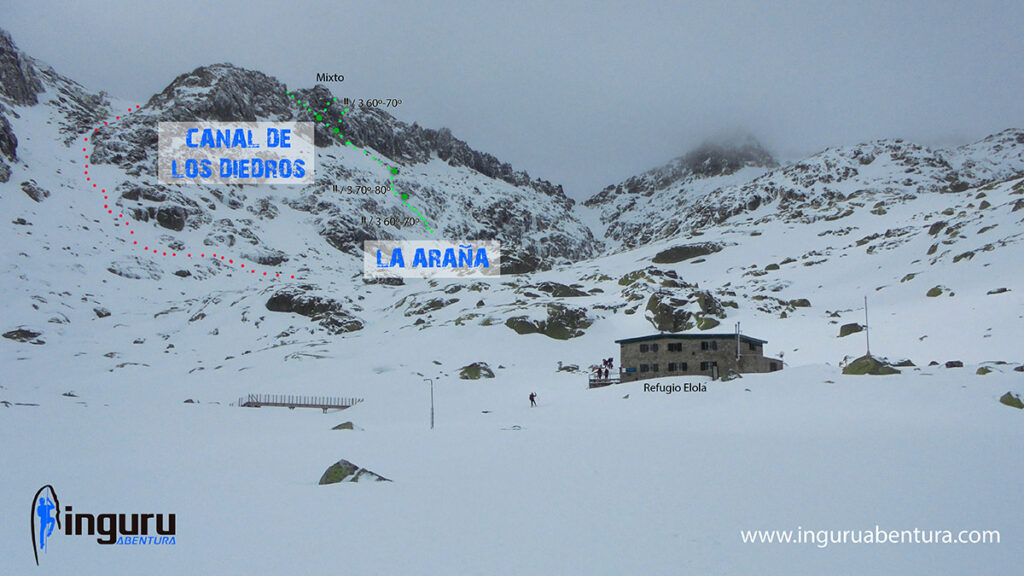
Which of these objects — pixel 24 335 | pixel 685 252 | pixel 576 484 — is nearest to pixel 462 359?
pixel 576 484

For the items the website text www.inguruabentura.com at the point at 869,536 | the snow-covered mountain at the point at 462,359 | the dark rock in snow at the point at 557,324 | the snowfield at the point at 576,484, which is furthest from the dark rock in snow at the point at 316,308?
the website text www.inguruabentura.com at the point at 869,536

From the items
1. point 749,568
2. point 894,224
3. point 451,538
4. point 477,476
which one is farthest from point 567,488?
point 894,224

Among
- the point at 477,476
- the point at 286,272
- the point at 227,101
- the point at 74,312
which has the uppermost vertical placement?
the point at 227,101

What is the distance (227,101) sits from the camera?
17888cm

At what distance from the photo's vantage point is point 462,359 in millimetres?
68875

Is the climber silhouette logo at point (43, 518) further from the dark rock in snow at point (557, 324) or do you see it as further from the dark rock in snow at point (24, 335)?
the dark rock in snow at point (24, 335)

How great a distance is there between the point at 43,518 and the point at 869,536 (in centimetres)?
1810

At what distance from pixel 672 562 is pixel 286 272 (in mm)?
127956

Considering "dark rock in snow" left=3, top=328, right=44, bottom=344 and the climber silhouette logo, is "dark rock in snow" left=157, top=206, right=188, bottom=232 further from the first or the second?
the climber silhouette logo

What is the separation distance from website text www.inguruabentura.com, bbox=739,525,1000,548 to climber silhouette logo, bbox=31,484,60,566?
14.2 metres

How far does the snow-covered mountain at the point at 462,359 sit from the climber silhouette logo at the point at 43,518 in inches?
21.6

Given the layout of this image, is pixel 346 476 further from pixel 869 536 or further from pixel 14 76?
pixel 14 76

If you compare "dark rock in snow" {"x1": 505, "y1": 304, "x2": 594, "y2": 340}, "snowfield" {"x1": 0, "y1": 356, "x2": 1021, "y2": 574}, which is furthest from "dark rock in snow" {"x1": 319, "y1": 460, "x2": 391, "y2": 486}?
"dark rock in snow" {"x1": 505, "y1": 304, "x2": 594, "y2": 340}

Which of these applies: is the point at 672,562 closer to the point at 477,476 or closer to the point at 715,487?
the point at 715,487
